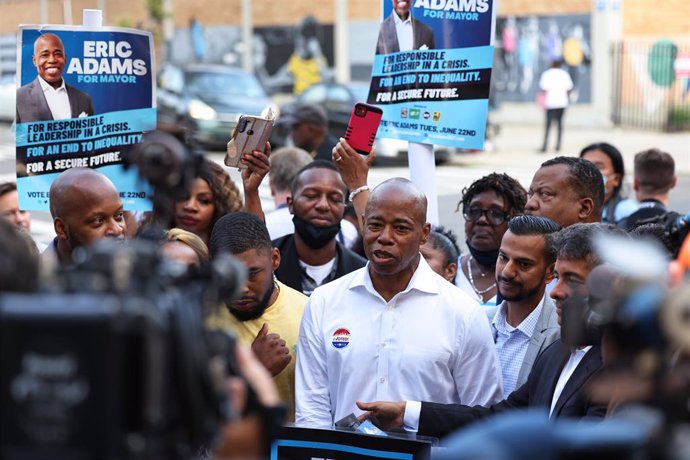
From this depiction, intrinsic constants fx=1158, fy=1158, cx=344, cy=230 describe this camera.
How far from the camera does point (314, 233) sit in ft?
22.1

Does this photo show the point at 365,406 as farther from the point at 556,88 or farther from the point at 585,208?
the point at 556,88

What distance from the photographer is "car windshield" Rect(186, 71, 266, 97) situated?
78.4 feet

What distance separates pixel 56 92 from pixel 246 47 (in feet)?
101

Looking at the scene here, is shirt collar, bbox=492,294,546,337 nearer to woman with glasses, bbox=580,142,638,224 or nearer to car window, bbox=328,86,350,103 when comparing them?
woman with glasses, bbox=580,142,638,224

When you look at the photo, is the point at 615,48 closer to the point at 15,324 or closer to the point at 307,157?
the point at 307,157

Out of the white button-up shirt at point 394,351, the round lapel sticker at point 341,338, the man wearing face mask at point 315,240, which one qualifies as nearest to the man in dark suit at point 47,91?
the man wearing face mask at point 315,240

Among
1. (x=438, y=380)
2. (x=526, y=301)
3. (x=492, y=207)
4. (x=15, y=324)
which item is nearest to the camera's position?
(x=15, y=324)

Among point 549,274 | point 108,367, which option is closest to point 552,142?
point 549,274

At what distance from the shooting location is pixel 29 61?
641cm

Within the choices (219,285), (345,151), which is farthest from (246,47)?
(219,285)

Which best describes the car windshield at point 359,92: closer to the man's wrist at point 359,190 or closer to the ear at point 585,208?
the ear at point 585,208

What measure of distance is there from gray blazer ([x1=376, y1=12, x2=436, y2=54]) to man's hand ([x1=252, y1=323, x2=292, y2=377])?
2143mm

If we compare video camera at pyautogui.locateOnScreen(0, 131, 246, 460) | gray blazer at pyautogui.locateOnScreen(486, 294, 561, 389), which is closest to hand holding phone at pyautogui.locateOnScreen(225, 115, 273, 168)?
gray blazer at pyautogui.locateOnScreen(486, 294, 561, 389)

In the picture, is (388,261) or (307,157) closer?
(388,261)
